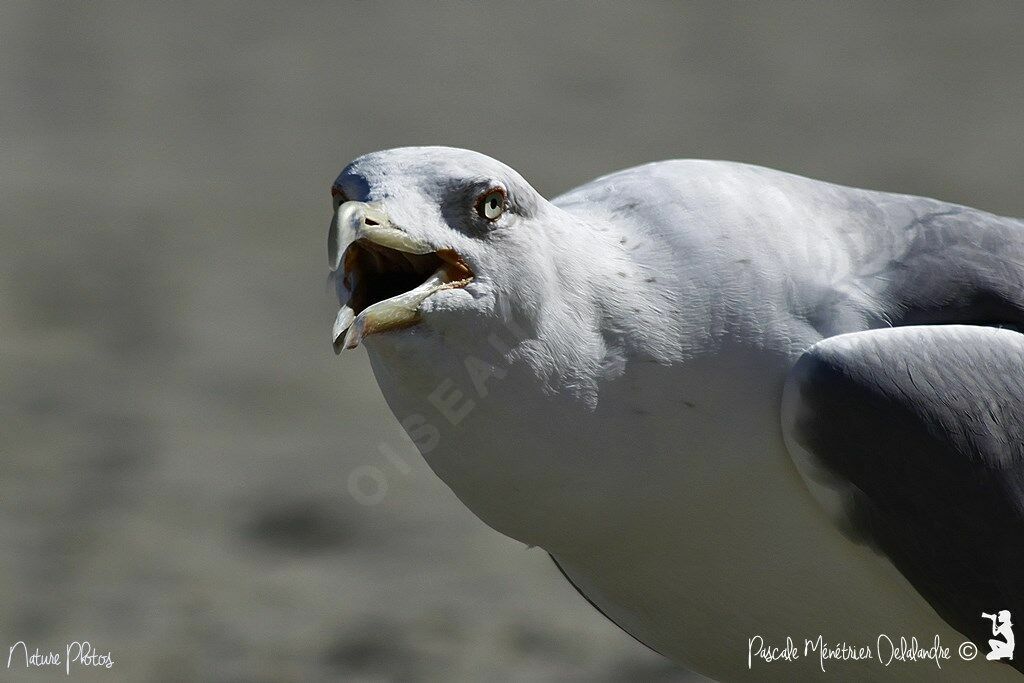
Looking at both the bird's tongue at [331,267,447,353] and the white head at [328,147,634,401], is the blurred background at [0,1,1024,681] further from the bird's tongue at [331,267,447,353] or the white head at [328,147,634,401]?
Result: the bird's tongue at [331,267,447,353]

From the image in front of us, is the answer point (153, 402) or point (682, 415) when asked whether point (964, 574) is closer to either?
point (682, 415)

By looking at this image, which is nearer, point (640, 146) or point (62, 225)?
point (62, 225)

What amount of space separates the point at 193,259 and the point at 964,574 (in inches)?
208

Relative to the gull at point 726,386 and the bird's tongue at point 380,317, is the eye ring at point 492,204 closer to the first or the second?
the gull at point 726,386

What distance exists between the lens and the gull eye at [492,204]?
7.52ft

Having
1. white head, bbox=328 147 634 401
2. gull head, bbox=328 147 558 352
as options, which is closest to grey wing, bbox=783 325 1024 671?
white head, bbox=328 147 634 401

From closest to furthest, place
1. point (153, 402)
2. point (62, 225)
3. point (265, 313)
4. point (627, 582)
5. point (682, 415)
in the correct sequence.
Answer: point (682, 415), point (627, 582), point (153, 402), point (265, 313), point (62, 225)

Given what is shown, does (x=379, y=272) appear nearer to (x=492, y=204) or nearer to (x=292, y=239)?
(x=492, y=204)

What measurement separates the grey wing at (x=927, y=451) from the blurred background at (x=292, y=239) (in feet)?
7.20

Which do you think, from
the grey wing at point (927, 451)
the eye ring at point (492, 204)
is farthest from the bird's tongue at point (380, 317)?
the grey wing at point (927, 451)

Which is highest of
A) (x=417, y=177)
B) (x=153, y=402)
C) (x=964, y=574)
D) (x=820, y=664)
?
(x=417, y=177)

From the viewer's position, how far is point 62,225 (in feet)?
25.2

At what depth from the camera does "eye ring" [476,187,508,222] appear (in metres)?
2.29

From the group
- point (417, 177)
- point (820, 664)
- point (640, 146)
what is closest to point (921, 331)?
point (820, 664)
